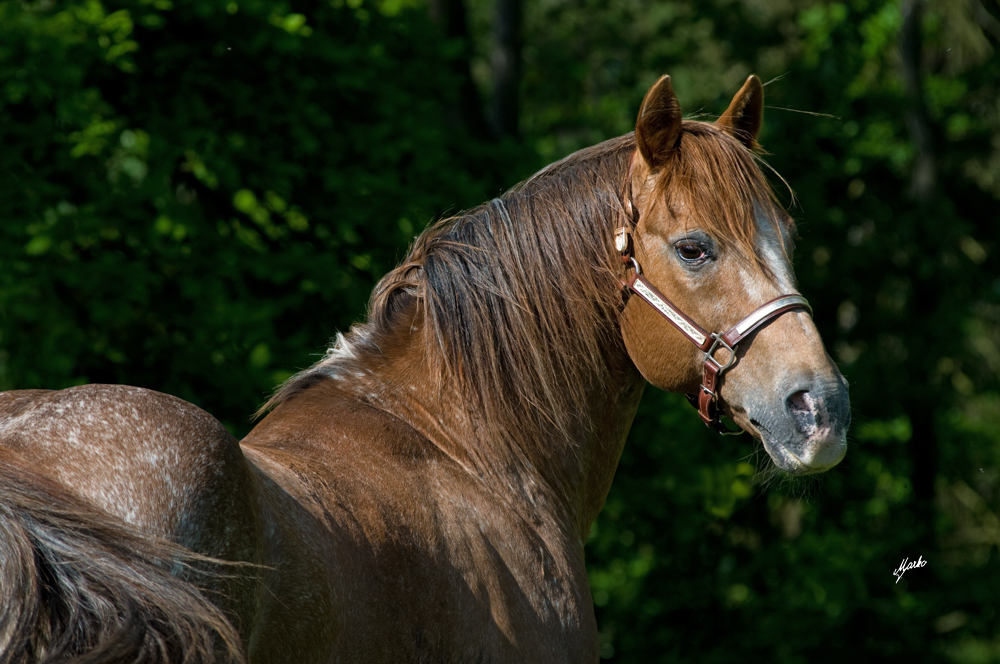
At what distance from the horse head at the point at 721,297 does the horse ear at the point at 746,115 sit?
0.14 m

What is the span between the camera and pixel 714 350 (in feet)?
7.12

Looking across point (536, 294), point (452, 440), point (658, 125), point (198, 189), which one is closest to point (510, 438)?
point (452, 440)

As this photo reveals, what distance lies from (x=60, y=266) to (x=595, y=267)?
2445 millimetres

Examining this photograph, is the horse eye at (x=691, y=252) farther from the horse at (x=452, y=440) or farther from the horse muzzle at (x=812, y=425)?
the horse muzzle at (x=812, y=425)

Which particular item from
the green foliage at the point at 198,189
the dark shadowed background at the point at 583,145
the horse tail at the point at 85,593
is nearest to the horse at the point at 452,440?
the horse tail at the point at 85,593

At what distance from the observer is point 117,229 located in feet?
12.2

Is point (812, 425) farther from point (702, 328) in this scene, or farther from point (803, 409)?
point (702, 328)

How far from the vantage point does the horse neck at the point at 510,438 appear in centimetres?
226

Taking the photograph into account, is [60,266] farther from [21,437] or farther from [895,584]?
[895,584]

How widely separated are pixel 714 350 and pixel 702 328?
0.06 m

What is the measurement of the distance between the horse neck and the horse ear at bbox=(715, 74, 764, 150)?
2.43ft

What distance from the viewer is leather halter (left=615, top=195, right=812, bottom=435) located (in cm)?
210

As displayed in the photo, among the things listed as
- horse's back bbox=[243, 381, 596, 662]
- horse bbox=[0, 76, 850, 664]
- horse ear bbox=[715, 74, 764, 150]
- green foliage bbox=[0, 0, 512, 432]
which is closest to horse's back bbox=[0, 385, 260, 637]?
horse bbox=[0, 76, 850, 664]

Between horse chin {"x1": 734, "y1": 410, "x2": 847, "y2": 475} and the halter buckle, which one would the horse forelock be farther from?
horse chin {"x1": 734, "y1": 410, "x2": 847, "y2": 475}
